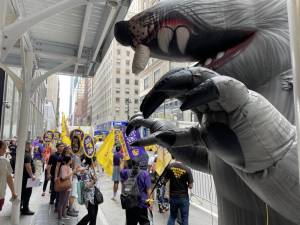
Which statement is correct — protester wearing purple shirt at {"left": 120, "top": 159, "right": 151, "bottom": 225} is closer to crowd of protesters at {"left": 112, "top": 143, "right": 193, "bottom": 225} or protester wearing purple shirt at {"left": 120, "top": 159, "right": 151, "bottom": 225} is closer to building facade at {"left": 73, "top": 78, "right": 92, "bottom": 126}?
crowd of protesters at {"left": 112, "top": 143, "right": 193, "bottom": 225}

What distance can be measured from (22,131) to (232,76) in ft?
18.6

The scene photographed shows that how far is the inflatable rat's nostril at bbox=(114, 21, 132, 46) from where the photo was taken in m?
1.62

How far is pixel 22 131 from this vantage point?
619 cm

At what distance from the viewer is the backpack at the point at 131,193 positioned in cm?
502

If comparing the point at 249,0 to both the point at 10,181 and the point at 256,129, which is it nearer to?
the point at 256,129

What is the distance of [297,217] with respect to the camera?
1.24m

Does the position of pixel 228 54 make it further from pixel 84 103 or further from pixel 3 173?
pixel 84 103

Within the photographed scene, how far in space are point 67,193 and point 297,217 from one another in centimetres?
634

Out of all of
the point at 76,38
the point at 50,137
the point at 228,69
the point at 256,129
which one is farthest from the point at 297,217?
the point at 50,137

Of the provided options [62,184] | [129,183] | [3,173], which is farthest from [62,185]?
[129,183]

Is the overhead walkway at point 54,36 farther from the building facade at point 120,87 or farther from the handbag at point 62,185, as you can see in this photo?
the building facade at point 120,87

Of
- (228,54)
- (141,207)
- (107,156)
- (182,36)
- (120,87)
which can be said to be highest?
(120,87)

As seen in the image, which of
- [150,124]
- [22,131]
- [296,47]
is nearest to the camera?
[296,47]

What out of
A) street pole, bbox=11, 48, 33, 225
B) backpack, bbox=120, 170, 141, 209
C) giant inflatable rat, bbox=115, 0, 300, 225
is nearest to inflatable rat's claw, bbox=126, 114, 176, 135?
giant inflatable rat, bbox=115, 0, 300, 225
